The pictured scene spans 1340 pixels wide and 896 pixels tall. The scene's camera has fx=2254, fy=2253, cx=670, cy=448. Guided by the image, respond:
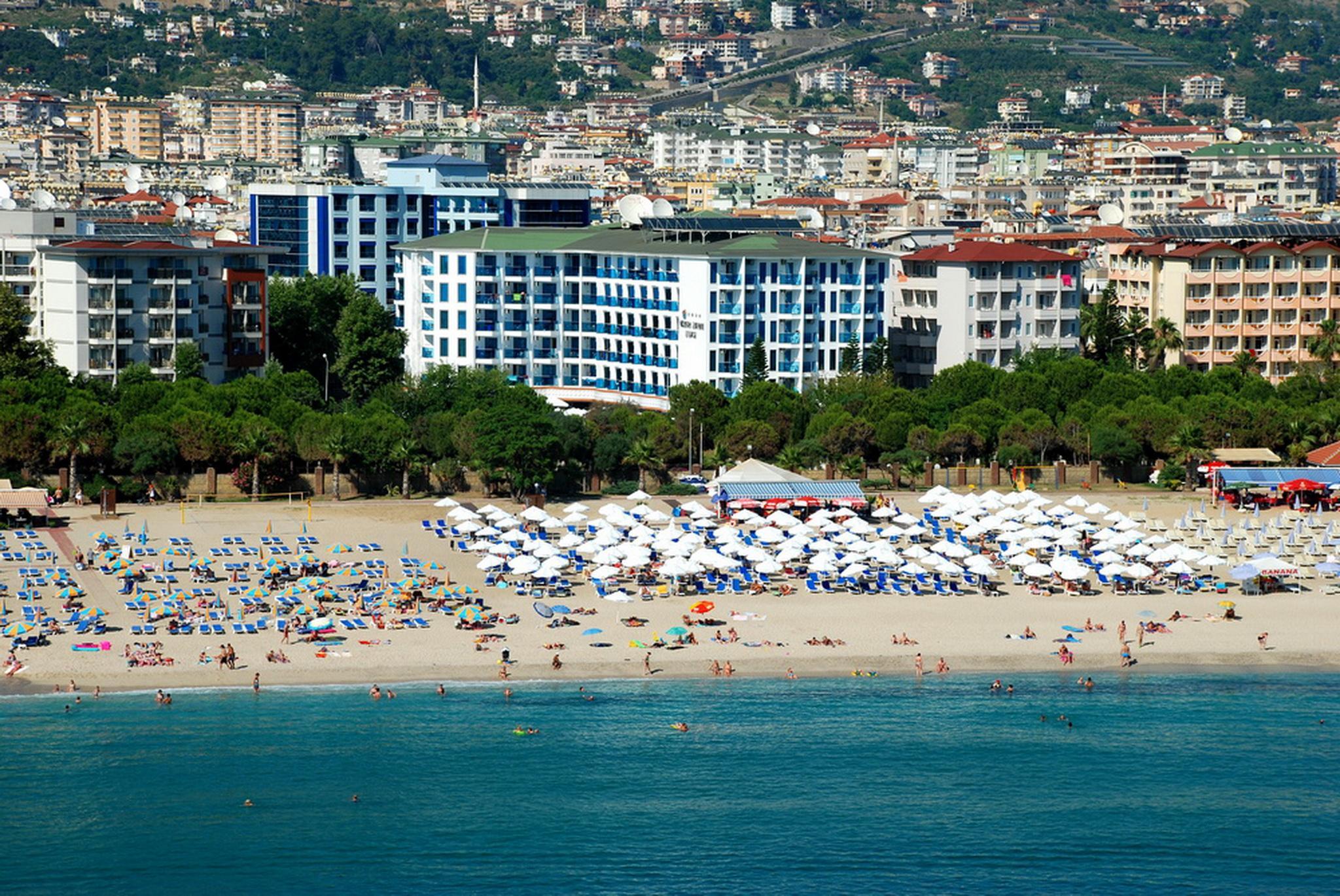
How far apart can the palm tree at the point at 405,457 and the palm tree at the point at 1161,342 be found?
42.6 meters

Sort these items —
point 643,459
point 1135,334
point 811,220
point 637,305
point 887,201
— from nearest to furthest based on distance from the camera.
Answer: point 643,459 < point 637,305 < point 1135,334 < point 811,220 < point 887,201

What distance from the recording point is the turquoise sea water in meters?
47.6

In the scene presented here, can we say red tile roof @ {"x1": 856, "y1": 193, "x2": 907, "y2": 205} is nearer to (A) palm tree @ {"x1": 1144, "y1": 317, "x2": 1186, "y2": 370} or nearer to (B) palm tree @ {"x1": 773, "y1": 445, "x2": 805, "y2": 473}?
(A) palm tree @ {"x1": 1144, "y1": 317, "x2": 1186, "y2": 370}

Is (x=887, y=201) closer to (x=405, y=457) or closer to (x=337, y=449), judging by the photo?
(x=405, y=457)

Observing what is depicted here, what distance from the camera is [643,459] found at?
8575 cm

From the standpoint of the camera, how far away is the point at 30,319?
10212cm

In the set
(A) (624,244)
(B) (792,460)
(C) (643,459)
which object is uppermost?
(A) (624,244)

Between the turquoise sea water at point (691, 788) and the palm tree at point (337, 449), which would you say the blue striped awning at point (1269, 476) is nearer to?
Answer: the turquoise sea water at point (691, 788)

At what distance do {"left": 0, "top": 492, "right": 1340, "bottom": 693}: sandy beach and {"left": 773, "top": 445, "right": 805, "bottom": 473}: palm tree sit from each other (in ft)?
54.8

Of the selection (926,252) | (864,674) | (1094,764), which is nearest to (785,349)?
(926,252)

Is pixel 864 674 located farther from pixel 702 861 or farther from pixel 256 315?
pixel 256 315

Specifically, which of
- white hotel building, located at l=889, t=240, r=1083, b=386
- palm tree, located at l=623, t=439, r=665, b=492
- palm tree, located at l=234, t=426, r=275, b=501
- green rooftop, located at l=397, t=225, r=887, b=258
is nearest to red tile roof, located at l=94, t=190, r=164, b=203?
green rooftop, located at l=397, t=225, r=887, b=258

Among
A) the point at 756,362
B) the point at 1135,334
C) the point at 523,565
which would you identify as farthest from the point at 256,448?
the point at 1135,334

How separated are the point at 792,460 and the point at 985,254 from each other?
25477 mm
